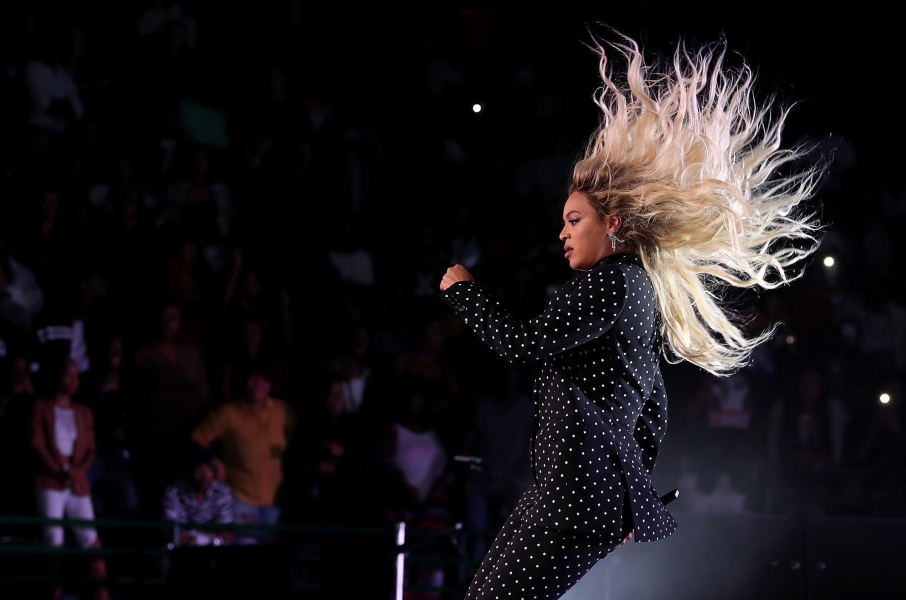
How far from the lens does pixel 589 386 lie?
2.68 m

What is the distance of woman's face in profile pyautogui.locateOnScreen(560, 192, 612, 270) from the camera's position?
9.46ft

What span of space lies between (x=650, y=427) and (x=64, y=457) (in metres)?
3.81

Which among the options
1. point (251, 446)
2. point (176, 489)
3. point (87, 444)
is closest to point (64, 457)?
point (87, 444)

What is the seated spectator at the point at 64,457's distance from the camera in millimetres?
5691

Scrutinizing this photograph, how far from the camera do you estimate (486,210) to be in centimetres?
820

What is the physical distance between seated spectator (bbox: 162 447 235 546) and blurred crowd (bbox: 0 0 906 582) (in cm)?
1

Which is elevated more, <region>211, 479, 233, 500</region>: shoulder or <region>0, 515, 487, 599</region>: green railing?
<region>211, 479, 233, 500</region>: shoulder

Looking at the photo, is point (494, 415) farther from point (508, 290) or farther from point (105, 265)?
point (105, 265)

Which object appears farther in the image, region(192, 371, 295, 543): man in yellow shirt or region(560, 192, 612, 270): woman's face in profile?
region(192, 371, 295, 543): man in yellow shirt

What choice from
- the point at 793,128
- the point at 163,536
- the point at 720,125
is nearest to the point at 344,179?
the point at 163,536

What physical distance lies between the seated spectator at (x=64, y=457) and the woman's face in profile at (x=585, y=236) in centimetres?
373

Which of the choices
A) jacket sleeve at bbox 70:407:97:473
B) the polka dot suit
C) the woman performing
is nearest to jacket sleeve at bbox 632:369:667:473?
the woman performing

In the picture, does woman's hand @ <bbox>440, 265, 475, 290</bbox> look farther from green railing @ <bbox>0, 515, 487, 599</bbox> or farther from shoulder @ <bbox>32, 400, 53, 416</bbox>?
shoulder @ <bbox>32, 400, 53, 416</bbox>

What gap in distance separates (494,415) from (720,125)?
148 inches
